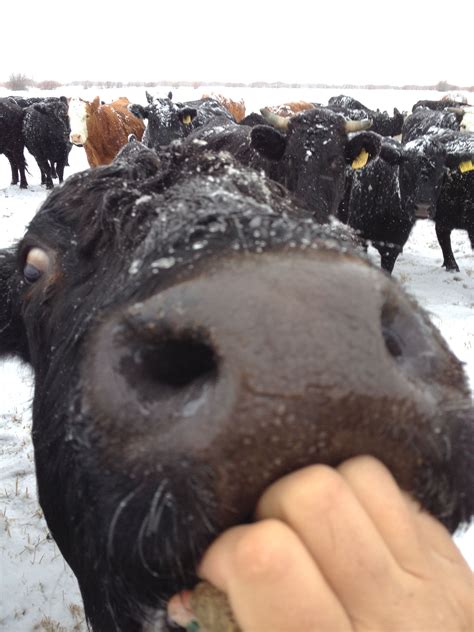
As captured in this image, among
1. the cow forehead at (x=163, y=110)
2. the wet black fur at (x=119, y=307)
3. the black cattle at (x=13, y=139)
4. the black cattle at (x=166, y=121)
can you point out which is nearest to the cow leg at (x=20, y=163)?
the black cattle at (x=13, y=139)

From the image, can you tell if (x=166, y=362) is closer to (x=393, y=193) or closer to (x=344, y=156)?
(x=344, y=156)

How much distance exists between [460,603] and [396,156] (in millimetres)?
8737

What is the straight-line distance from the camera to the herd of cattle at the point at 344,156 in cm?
657

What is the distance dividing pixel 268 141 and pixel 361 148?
129 centimetres

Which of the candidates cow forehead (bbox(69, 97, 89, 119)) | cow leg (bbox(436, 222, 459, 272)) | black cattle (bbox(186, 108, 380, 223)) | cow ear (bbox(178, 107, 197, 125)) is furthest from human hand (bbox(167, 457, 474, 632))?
cow forehead (bbox(69, 97, 89, 119))

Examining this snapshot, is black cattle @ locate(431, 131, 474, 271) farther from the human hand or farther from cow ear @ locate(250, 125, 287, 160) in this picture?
the human hand

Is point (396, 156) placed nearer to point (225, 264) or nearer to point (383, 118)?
point (225, 264)

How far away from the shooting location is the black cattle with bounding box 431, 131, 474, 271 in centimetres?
938

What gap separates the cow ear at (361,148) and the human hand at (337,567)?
6598 mm

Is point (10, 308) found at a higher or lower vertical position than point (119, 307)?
lower

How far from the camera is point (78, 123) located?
16.4 meters

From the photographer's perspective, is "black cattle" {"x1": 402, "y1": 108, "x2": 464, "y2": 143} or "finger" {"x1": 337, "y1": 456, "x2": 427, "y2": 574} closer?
"finger" {"x1": 337, "y1": 456, "x2": 427, "y2": 574}

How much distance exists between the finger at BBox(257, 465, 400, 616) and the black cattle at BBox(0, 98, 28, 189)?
1954 centimetres

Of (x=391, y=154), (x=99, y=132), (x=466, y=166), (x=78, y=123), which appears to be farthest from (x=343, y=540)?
(x=78, y=123)
